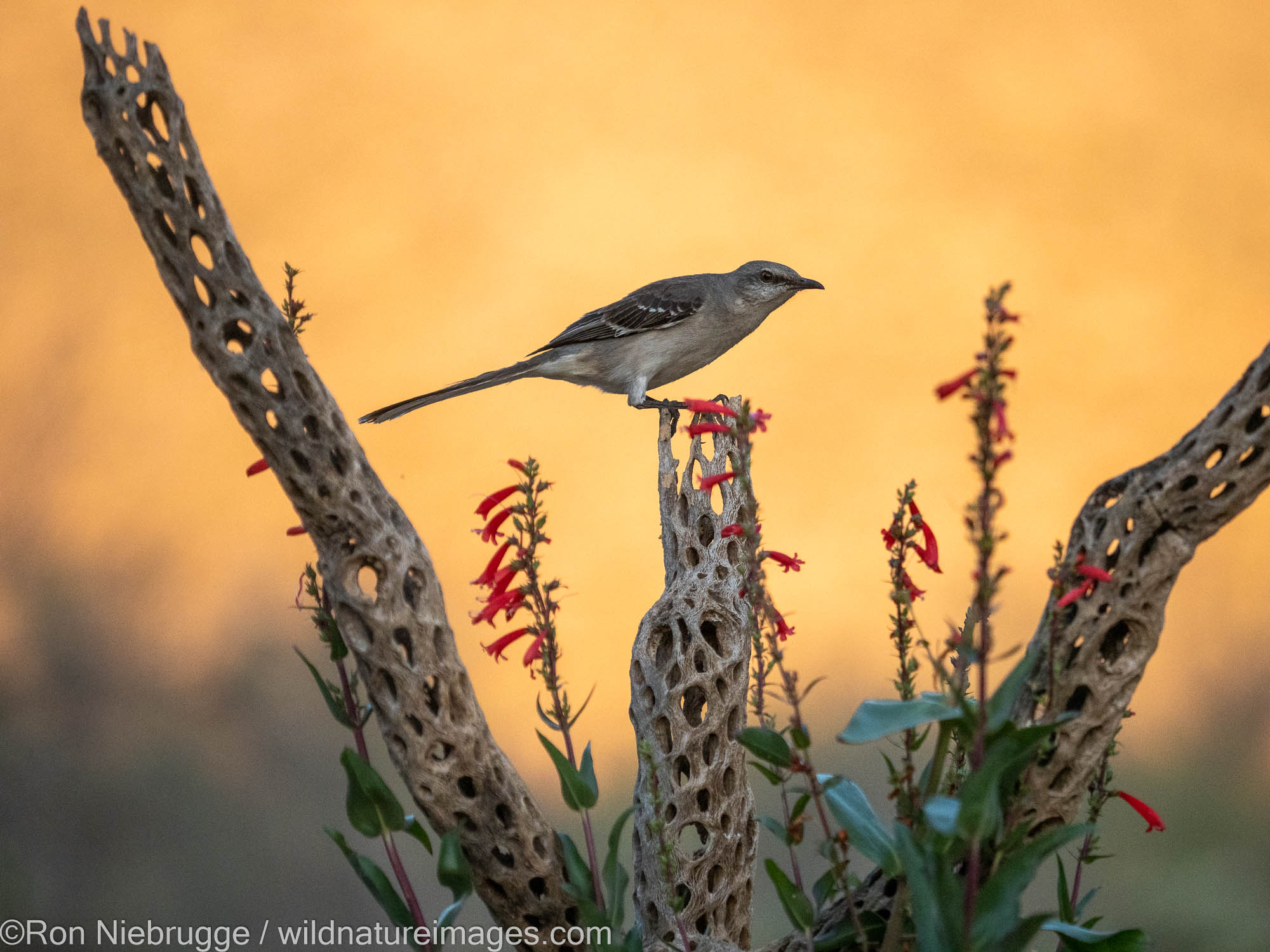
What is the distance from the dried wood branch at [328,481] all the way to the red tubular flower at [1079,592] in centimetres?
92

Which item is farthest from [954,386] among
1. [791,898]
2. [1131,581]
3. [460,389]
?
[460,389]

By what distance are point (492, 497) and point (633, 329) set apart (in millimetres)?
1815

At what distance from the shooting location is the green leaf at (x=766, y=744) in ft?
4.81

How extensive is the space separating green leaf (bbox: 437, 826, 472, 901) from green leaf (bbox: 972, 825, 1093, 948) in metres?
0.79

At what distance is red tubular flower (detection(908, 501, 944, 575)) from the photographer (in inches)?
62.4

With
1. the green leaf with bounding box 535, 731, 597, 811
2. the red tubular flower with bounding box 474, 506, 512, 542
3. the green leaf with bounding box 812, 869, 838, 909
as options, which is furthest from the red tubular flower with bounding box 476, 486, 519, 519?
the green leaf with bounding box 812, 869, 838, 909

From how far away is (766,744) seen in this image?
1.47 m

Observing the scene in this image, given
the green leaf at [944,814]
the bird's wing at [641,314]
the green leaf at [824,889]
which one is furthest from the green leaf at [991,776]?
the bird's wing at [641,314]

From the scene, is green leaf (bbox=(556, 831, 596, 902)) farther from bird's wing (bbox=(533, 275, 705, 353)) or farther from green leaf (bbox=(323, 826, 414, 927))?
bird's wing (bbox=(533, 275, 705, 353))

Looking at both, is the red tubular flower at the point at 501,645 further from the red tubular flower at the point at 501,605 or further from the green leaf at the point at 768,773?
the green leaf at the point at 768,773

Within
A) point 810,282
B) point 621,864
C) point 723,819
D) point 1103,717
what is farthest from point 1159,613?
point 810,282

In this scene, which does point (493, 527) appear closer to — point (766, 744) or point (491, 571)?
point (491, 571)

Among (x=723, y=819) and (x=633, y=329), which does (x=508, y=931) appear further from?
(x=633, y=329)

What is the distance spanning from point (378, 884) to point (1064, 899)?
1115mm
